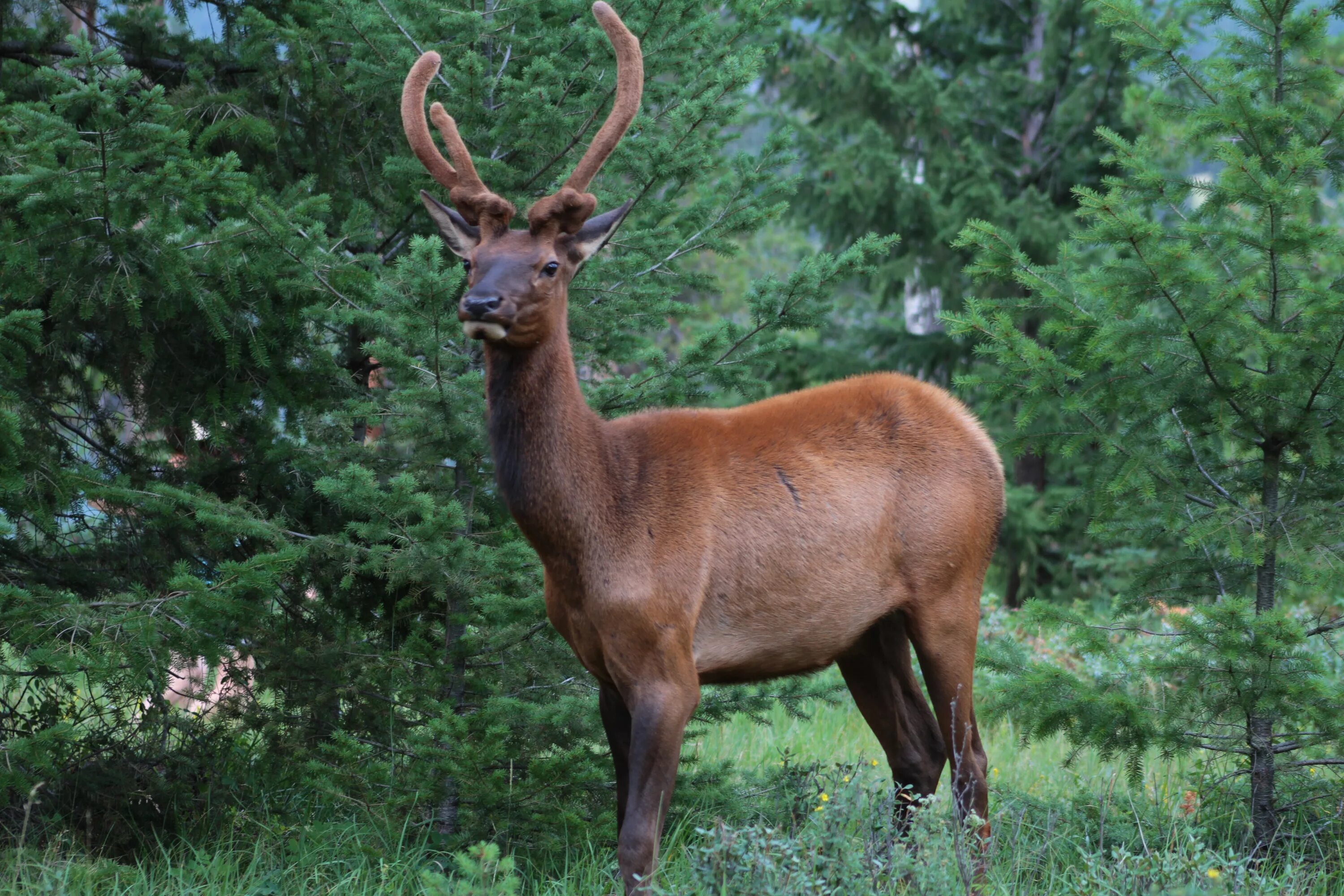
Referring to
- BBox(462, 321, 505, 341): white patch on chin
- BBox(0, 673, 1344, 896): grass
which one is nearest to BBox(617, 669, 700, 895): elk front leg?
BBox(0, 673, 1344, 896): grass

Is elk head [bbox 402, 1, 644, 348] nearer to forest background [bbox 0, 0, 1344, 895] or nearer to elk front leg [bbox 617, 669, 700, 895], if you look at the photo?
forest background [bbox 0, 0, 1344, 895]

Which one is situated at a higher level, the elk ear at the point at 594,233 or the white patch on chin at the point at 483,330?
the elk ear at the point at 594,233

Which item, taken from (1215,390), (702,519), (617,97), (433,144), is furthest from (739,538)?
(1215,390)

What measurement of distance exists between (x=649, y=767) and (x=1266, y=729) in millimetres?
2847

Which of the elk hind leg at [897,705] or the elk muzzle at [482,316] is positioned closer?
the elk muzzle at [482,316]

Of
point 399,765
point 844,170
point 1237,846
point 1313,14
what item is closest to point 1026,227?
point 844,170

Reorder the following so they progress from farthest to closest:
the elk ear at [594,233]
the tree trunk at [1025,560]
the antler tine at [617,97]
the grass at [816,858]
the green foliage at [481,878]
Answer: the tree trunk at [1025,560] < the antler tine at [617,97] < the elk ear at [594,233] < the grass at [816,858] < the green foliage at [481,878]

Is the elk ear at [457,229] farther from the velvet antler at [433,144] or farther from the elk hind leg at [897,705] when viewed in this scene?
the elk hind leg at [897,705]

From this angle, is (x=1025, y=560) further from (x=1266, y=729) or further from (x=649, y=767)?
(x=649, y=767)

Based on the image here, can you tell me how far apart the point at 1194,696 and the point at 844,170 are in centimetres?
942

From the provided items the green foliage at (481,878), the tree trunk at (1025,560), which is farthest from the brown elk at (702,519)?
the tree trunk at (1025,560)

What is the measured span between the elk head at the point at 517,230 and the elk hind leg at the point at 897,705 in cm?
204

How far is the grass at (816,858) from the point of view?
4.28 meters

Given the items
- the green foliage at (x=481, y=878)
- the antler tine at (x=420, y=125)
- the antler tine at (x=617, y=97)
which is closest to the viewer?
the green foliage at (x=481, y=878)
